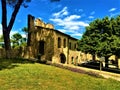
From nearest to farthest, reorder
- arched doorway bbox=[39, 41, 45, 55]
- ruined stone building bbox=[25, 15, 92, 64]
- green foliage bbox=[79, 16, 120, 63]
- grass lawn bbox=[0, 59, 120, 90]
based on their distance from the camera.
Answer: grass lawn bbox=[0, 59, 120, 90] → green foliage bbox=[79, 16, 120, 63] → ruined stone building bbox=[25, 15, 92, 64] → arched doorway bbox=[39, 41, 45, 55]

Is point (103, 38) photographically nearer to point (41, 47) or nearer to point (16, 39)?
point (41, 47)

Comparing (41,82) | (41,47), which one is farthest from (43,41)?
(41,82)

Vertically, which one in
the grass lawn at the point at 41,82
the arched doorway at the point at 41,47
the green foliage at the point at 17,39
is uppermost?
the green foliage at the point at 17,39

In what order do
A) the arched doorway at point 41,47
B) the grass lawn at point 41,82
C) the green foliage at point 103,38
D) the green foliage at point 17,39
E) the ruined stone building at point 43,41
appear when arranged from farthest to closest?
1. the green foliage at point 17,39
2. the arched doorway at point 41,47
3. the ruined stone building at point 43,41
4. the green foliage at point 103,38
5. the grass lawn at point 41,82

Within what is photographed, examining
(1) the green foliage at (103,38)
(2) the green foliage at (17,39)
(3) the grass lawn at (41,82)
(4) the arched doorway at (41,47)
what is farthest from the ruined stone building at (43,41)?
(2) the green foliage at (17,39)

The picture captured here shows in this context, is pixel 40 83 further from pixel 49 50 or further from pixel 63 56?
pixel 63 56

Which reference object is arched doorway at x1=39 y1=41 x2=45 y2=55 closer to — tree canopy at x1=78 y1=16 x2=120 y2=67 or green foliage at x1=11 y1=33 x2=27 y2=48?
tree canopy at x1=78 y1=16 x2=120 y2=67

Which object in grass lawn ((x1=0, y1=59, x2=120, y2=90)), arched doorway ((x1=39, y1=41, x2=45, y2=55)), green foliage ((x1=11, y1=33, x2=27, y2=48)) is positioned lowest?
grass lawn ((x1=0, y1=59, x2=120, y2=90))

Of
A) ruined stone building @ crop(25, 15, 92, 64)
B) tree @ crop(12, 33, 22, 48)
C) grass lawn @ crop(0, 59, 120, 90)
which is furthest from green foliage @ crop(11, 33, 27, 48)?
grass lawn @ crop(0, 59, 120, 90)

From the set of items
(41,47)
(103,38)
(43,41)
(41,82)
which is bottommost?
(41,82)

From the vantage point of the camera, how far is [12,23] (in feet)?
99.5

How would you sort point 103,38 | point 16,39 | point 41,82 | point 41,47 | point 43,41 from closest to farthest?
1. point 41,82
2. point 43,41
3. point 41,47
4. point 103,38
5. point 16,39

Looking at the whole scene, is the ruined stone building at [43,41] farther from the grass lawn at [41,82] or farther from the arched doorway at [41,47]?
the grass lawn at [41,82]

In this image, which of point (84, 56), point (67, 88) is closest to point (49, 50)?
point (84, 56)
